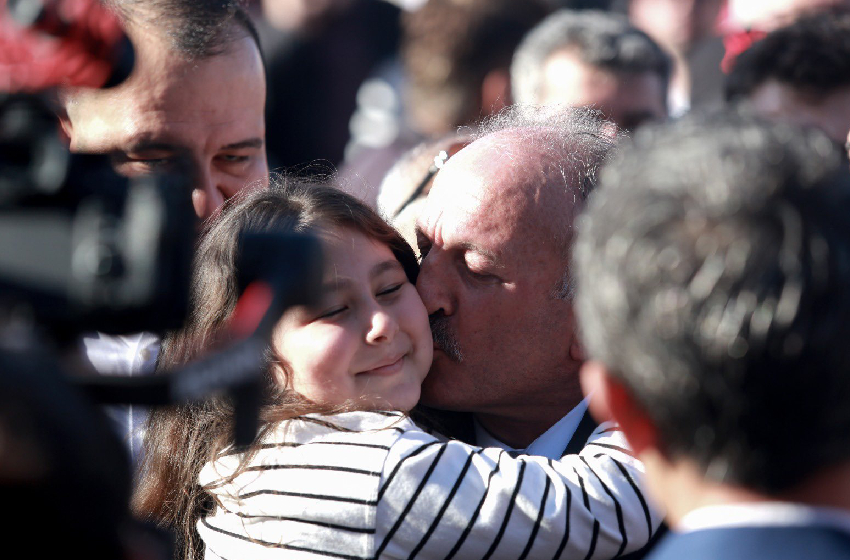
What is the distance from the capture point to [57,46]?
3.72ft

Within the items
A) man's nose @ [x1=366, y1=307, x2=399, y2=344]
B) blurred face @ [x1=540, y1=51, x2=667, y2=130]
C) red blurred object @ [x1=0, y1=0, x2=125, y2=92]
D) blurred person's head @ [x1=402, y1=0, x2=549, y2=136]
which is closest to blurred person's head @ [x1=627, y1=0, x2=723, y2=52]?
blurred person's head @ [x1=402, y1=0, x2=549, y2=136]

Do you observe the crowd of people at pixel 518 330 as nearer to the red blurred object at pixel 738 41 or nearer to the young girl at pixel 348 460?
the young girl at pixel 348 460

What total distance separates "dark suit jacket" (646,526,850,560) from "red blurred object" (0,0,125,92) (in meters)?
0.89

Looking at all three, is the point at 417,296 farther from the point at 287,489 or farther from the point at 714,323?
the point at 714,323

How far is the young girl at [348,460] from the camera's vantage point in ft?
5.88

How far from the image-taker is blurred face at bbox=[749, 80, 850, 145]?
3191 millimetres

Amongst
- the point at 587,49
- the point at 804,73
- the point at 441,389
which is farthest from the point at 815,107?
the point at 441,389

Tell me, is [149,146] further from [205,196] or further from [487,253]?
[487,253]

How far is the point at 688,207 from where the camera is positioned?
1016mm

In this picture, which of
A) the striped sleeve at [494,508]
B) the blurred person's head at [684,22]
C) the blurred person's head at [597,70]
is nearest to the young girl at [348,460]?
the striped sleeve at [494,508]

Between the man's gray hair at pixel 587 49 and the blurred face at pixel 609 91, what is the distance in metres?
0.03

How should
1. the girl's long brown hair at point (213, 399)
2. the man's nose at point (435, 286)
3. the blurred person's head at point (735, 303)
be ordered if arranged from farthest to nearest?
the man's nose at point (435, 286), the girl's long brown hair at point (213, 399), the blurred person's head at point (735, 303)

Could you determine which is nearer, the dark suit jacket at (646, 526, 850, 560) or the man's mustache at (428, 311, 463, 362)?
the dark suit jacket at (646, 526, 850, 560)

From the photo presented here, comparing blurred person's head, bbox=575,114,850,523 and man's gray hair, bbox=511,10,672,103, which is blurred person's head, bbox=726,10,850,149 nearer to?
man's gray hair, bbox=511,10,672,103
